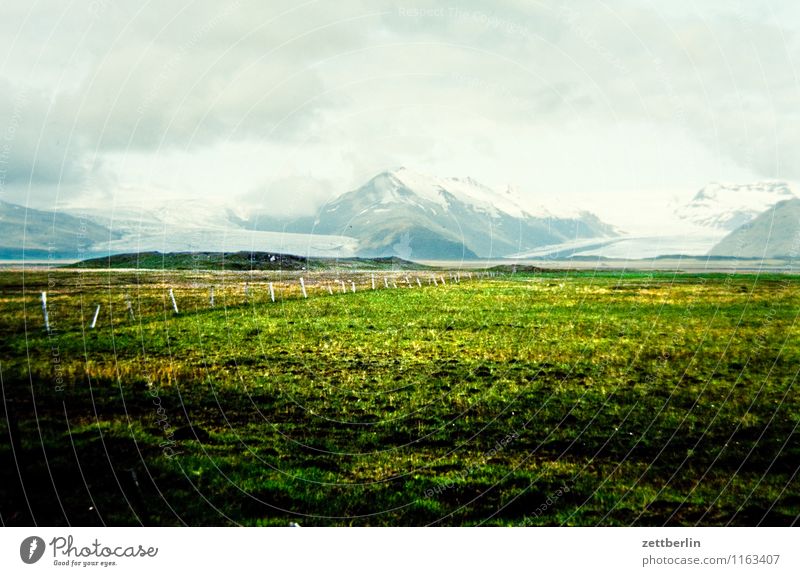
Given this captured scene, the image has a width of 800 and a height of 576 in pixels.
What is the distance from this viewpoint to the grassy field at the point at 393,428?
11289mm

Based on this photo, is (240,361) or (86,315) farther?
(86,315)

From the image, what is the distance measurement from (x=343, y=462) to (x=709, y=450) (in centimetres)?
922

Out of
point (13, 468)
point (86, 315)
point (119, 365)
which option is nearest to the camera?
point (13, 468)

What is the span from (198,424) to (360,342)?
1332 cm

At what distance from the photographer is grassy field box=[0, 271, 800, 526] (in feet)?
37.0

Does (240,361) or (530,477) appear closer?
(530,477)

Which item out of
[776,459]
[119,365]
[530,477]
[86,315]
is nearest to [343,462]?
[530,477]

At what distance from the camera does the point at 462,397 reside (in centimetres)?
1823

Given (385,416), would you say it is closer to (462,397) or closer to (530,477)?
(462,397)

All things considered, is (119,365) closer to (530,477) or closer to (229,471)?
(229,471)

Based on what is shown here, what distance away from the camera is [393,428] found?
15.3 meters

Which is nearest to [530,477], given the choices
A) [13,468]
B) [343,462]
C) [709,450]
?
[343,462]

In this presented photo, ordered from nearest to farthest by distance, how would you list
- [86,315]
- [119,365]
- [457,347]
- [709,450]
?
[709,450], [119,365], [457,347], [86,315]

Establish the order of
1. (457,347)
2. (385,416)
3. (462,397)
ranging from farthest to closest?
(457,347)
(462,397)
(385,416)
